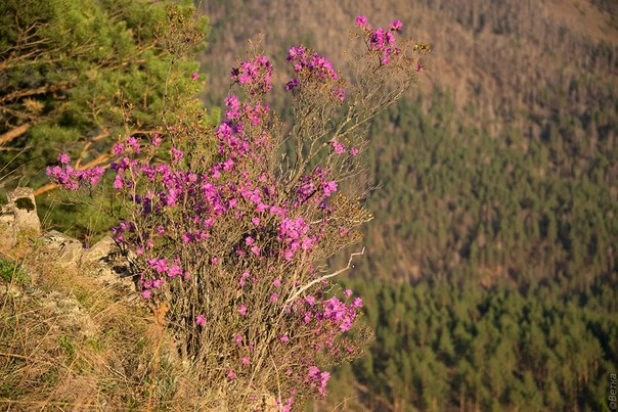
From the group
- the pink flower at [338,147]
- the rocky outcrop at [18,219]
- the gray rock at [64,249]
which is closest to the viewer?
the rocky outcrop at [18,219]

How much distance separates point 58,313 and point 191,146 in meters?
2.72

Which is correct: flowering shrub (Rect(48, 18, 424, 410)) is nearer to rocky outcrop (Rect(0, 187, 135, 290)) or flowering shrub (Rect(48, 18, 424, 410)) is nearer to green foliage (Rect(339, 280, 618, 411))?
rocky outcrop (Rect(0, 187, 135, 290))

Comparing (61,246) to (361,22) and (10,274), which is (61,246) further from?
(361,22)

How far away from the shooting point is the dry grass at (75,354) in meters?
5.34

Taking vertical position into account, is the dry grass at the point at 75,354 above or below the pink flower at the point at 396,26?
below

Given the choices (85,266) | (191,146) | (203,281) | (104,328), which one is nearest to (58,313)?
(104,328)

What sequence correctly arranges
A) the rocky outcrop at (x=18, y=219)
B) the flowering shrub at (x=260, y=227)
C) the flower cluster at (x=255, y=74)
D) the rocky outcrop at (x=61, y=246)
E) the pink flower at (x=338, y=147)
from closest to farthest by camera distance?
the flowering shrub at (x=260, y=227) < the rocky outcrop at (x=18, y=219) < the rocky outcrop at (x=61, y=246) < the pink flower at (x=338, y=147) < the flower cluster at (x=255, y=74)

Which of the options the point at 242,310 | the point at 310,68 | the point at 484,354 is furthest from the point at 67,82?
the point at 484,354

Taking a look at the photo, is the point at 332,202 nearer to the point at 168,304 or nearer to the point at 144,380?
the point at 168,304

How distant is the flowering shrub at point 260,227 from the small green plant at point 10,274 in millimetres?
1201

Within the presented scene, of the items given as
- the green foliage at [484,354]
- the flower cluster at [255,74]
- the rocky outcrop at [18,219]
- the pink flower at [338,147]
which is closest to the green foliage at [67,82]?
the rocky outcrop at [18,219]

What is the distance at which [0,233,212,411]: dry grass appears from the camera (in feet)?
17.5

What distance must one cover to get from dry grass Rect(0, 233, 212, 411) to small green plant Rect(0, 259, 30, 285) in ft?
0.05

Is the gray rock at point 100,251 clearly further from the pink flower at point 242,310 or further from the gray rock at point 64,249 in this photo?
the pink flower at point 242,310
